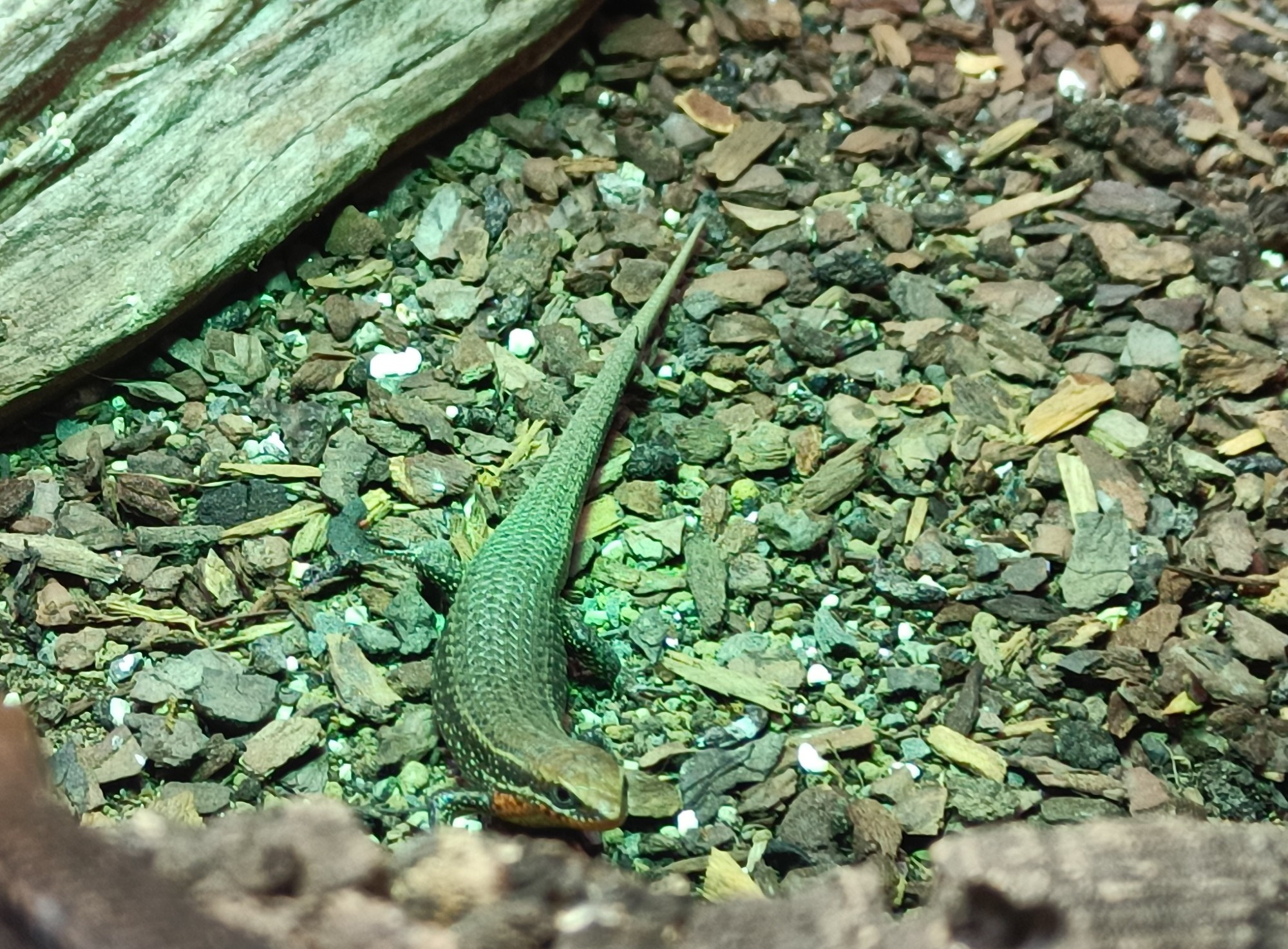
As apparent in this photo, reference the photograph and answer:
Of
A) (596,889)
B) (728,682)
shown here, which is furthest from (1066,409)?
(596,889)

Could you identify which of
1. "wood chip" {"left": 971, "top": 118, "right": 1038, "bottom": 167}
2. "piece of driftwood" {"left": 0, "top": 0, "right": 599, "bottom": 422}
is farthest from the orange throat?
"wood chip" {"left": 971, "top": 118, "right": 1038, "bottom": 167}

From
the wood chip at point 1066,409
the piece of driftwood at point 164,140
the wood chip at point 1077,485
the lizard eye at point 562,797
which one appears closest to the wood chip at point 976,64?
the wood chip at point 1066,409

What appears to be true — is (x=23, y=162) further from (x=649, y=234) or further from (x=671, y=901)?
(x=671, y=901)

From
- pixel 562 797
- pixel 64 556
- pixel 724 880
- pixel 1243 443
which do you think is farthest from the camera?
pixel 1243 443

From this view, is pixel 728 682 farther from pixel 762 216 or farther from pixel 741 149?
pixel 741 149

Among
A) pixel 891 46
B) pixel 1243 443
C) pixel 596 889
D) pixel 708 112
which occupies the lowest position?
pixel 1243 443

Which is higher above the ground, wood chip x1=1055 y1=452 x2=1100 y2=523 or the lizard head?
the lizard head

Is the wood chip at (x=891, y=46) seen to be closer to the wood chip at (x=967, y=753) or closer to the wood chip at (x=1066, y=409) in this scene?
the wood chip at (x=1066, y=409)

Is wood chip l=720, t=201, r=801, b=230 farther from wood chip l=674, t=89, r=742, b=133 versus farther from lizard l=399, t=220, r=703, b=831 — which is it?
lizard l=399, t=220, r=703, b=831
